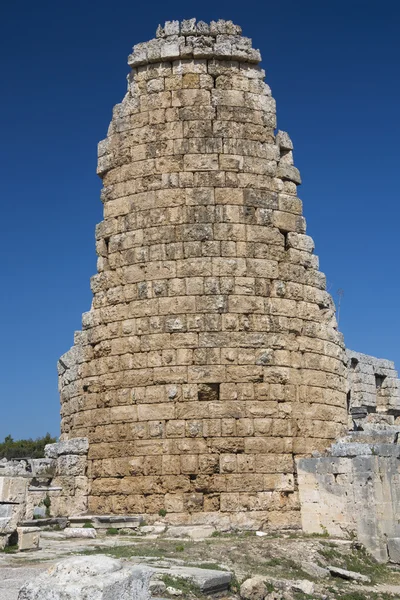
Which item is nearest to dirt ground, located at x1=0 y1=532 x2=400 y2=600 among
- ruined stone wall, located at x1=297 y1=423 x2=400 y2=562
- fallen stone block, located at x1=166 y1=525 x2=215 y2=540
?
fallen stone block, located at x1=166 y1=525 x2=215 y2=540

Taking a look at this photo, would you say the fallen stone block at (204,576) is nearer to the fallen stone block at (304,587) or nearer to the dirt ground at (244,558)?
the dirt ground at (244,558)

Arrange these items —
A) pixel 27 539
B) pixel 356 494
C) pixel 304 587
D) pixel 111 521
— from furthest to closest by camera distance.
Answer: pixel 111 521 < pixel 356 494 < pixel 27 539 < pixel 304 587

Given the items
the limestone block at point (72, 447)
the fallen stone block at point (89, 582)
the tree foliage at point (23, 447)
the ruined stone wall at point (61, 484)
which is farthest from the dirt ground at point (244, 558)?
the tree foliage at point (23, 447)

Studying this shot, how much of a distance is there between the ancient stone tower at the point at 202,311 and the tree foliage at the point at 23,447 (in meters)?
24.4

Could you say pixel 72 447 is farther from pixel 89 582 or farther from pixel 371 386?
pixel 89 582

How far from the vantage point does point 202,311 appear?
11.2 metres

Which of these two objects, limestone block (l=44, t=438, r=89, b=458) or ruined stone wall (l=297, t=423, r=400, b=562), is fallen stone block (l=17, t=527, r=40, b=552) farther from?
ruined stone wall (l=297, t=423, r=400, b=562)

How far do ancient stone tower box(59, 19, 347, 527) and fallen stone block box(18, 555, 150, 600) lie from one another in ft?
20.2

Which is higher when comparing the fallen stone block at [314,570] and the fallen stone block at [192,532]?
the fallen stone block at [192,532]

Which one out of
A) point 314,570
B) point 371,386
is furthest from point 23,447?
point 314,570

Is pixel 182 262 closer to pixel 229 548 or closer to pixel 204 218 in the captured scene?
pixel 204 218

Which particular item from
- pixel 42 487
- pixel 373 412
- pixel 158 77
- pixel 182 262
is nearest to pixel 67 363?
pixel 42 487

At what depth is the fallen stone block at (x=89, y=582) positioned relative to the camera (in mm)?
4191

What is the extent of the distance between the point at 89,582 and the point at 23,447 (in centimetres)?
3563
